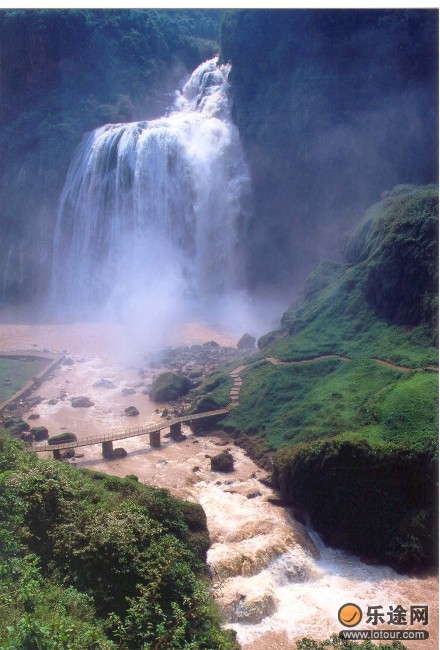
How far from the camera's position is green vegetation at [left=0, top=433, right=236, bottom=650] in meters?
8.17

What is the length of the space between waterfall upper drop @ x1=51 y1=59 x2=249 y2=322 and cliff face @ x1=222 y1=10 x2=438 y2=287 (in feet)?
7.47

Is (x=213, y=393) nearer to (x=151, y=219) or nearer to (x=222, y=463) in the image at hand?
(x=222, y=463)

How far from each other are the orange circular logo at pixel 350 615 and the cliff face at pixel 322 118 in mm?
26423

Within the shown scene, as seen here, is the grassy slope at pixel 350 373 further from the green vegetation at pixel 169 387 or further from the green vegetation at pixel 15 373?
the green vegetation at pixel 15 373

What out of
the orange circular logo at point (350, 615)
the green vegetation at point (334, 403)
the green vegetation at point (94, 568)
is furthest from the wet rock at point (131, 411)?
the orange circular logo at point (350, 615)

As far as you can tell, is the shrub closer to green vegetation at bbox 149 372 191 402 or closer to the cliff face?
green vegetation at bbox 149 372 191 402

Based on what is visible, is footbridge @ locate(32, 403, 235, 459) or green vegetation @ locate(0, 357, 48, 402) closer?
footbridge @ locate(32, 403, 235, 459)

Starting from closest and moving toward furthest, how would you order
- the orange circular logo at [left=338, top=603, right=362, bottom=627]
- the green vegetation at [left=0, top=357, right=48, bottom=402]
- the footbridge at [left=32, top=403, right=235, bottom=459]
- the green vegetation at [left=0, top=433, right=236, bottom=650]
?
the green vegetation at [left=0, top=433, right=236, bottom=650]
the orange circular logo at [left=338, top=603, right=362, bottom=627]
the footbridge at [left=32, top=403, right=235, bottom=459]
the green vegetation at [left=0, top=357, right=48, bottom=402]

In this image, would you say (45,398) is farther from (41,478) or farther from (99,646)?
(99,646)

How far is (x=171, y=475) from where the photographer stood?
18.3 meters

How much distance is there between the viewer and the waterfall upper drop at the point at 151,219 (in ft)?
124

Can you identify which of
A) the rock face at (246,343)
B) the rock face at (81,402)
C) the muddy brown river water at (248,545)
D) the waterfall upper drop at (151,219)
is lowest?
the muddy brown river water at (248,545)

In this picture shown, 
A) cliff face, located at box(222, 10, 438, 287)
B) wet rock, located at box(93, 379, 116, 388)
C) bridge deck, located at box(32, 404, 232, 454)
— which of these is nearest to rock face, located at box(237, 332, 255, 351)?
wet rock, located at box(93, 379, 116, 388)

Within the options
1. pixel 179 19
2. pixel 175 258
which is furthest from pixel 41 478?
pixel 179 19
